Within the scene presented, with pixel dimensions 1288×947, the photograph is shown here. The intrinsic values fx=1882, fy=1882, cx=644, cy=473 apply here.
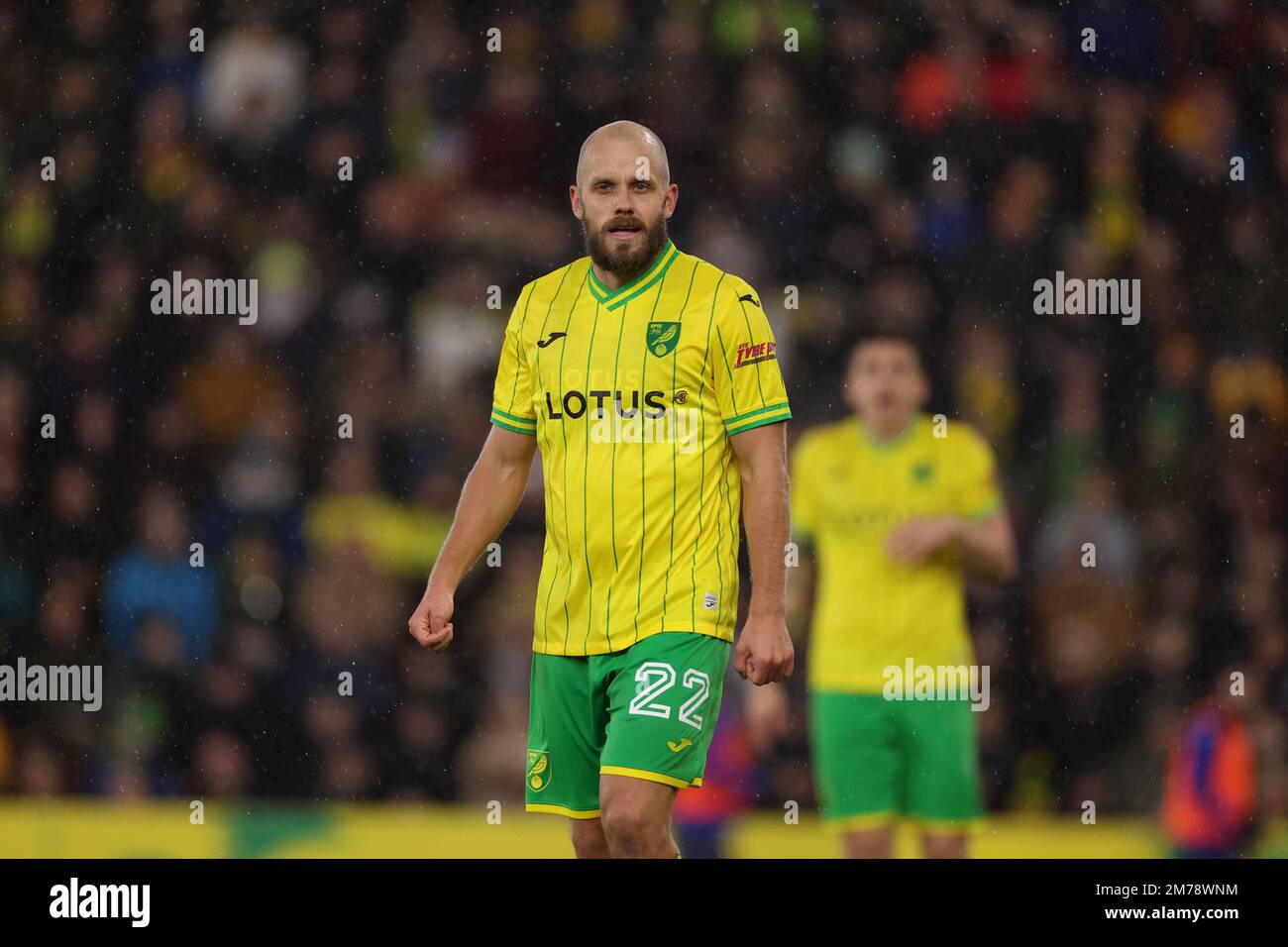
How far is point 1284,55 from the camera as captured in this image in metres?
7.66

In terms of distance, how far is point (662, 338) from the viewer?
4.32 metres

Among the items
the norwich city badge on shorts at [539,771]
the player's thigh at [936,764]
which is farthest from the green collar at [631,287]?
the player's thigh at [936,764]

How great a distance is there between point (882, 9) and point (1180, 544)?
2.43 metres

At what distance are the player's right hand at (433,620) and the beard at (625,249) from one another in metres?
0.86

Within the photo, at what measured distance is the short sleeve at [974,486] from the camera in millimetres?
6289

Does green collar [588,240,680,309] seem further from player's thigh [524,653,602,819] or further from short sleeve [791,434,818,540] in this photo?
short sleeve [791,434,818,540]

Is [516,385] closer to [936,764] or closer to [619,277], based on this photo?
[619,277]

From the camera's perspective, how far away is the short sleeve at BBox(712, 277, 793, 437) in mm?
4281

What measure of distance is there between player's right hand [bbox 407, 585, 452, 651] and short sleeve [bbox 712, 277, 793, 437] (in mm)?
782

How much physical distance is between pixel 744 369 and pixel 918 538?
196cm
